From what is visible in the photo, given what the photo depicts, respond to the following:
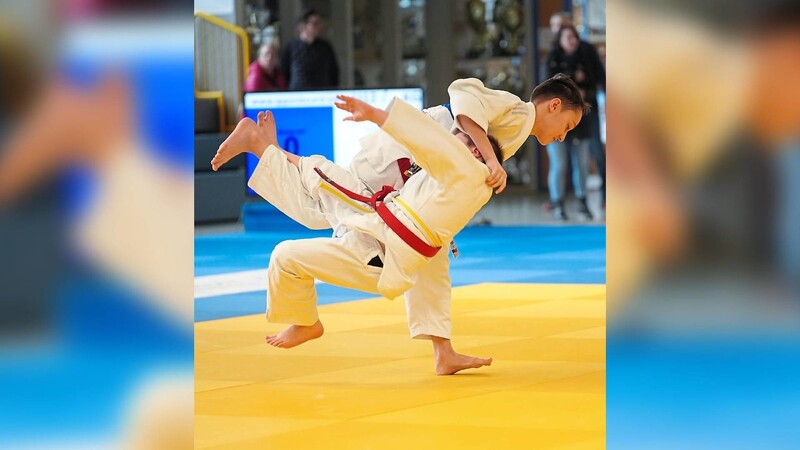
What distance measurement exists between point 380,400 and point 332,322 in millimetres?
2232

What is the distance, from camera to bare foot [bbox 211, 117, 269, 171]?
4.53 m

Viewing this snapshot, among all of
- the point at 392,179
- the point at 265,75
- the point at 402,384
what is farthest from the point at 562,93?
the point at 265,75

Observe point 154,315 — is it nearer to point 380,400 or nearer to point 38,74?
point 38,74

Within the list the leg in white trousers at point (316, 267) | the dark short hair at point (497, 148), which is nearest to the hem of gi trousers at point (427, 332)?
the leg in white trousers at point (316, 267)

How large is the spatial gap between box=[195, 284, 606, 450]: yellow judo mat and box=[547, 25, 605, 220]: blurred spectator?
244 inches

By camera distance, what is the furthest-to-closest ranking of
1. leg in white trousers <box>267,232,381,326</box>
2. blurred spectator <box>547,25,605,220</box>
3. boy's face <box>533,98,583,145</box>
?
1. blurred spectator <box>547,25,605,220</box>
2. boy's face <box>533,98,583,145</box>
3. leg in white trousers <box>267,232,381,326</box>

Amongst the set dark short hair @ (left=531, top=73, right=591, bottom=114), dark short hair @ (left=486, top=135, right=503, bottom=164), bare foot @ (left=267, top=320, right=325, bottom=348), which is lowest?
bare foot @ (left=267, top=320, right=325, bottom=348)

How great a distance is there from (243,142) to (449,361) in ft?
3.87

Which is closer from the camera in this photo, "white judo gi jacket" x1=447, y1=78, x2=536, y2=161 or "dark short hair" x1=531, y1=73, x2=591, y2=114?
"white judo gi jacket" x1=447, y1=78, x2=536, y2=161

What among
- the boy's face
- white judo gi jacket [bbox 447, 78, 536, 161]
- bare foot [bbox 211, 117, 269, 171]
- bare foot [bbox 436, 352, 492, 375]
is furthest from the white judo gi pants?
the boy's face

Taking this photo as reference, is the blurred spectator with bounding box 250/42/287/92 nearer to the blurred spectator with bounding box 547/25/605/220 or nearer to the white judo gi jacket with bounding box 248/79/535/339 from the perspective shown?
the blurred spectator with bounding box 547/25/605/220

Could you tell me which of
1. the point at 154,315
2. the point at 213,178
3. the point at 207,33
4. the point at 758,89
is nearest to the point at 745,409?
the point at 758,89

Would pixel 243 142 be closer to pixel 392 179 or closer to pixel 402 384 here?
pixel 392 179

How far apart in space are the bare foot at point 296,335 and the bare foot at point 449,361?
459 millimetres
